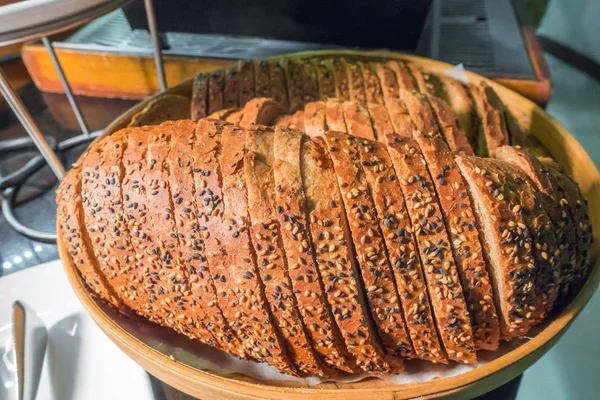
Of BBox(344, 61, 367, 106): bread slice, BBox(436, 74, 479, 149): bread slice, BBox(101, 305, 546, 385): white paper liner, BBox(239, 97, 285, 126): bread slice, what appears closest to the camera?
BBox(101, 305, 546, 385): white paper liner

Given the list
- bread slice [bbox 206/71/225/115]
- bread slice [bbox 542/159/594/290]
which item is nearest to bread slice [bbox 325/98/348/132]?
bread slice [bbox 206/71/225/115]

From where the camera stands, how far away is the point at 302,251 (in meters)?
1.24

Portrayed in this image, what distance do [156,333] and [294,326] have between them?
1.99 ft

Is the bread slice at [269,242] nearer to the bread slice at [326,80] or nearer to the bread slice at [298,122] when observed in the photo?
the bread slice at [298,122]

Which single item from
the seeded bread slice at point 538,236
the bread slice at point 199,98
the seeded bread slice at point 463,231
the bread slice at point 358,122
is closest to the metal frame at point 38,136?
the bread slice at point 199,98

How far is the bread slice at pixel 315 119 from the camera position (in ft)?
5.54

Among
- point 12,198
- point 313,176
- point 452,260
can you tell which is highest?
point 313,176

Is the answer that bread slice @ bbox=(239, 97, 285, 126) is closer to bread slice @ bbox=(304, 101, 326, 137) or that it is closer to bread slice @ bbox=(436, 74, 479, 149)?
bread slice @ bbox=(304, 101, 326, 137)

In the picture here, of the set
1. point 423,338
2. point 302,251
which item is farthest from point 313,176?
point 423,338

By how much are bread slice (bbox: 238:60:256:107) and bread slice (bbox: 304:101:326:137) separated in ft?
1.34

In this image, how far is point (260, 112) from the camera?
176 centimetres

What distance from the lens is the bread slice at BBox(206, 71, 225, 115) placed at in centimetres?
207

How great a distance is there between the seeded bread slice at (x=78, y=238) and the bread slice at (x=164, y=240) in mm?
166

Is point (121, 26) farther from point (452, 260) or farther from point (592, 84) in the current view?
point (592, 84)
